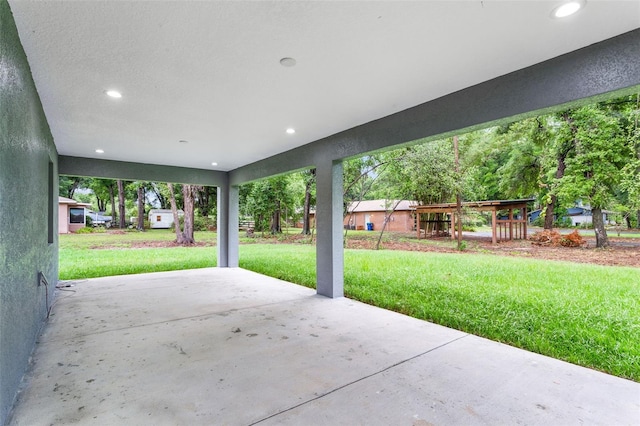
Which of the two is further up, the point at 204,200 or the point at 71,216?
the point at 204,200

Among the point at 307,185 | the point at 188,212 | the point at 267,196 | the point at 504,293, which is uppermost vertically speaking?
the point at 307,185

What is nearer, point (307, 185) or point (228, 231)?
point (228, 231)

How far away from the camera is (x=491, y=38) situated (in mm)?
2439

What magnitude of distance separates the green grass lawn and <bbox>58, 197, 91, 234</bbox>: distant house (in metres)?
13.1

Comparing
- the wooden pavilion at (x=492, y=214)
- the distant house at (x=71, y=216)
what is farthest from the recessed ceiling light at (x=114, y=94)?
the distant house at (x=71, y=216)

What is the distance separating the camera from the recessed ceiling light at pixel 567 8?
2.04 m

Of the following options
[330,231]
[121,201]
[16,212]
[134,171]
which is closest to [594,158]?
[330,231]

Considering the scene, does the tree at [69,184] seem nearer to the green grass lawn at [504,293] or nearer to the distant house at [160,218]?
the distant house at [160,218]

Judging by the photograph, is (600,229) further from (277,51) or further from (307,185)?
(277,51)

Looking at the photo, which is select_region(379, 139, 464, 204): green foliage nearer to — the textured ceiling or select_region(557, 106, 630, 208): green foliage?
select_region(557, 106, 630, 208): green foliage

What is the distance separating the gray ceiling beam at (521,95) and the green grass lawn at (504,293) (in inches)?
95.5

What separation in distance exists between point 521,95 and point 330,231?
332 cm

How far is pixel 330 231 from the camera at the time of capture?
209 inches

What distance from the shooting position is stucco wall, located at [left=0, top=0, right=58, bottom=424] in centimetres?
197
